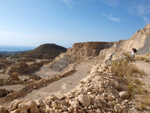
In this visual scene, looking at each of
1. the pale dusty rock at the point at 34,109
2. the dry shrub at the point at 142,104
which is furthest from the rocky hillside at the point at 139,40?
the pale dusty rock at the point at 34,109

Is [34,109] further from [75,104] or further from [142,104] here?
[142,104]

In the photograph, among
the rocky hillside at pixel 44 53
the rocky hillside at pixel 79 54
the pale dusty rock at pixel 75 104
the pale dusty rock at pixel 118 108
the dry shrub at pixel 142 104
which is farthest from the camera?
the rocky hillside at pixel 44 53

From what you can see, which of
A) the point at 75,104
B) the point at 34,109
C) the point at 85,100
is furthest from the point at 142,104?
the point at 34,109

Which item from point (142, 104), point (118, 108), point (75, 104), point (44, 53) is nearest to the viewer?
point (75, 104)

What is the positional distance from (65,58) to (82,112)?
2722 centimetres

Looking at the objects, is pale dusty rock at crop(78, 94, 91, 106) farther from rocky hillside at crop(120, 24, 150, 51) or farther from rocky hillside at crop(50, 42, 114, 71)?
rocky hillside at crop(50, 42, 114, 71)

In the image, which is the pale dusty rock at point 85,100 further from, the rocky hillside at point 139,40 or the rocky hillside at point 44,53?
the rocky hillside at point 44,53

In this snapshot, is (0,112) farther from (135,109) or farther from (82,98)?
(135,109)

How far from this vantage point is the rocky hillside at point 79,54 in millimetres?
27625

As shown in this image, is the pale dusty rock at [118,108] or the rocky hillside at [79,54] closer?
the pale dusty rock at [118,108]

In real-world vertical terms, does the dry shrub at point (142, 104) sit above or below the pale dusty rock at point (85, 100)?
below

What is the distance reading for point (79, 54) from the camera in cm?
2888

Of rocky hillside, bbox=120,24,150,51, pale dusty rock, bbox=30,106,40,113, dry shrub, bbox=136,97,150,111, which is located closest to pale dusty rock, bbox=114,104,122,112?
dry shrub, bbox=136,97,150,111

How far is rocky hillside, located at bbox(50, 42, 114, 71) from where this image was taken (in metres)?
27.6
